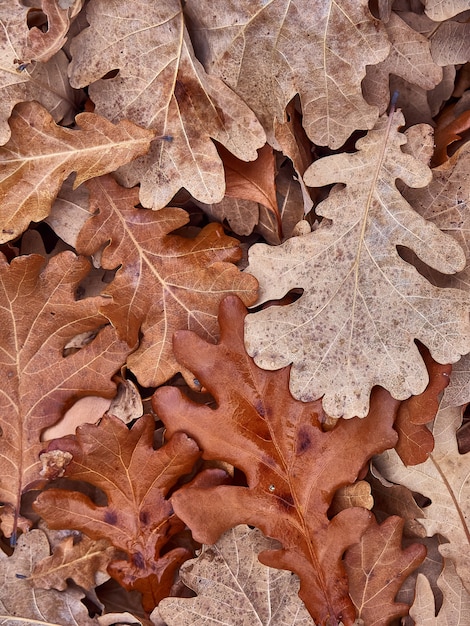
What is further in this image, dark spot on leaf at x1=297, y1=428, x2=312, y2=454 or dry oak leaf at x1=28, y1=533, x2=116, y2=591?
dry oak leaf at x1=28, y1=533, x2=116, y2=591

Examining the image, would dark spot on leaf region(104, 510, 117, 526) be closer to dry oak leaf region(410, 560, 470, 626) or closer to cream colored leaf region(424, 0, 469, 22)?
dry oak leaf region(410, 560, 470, 626)

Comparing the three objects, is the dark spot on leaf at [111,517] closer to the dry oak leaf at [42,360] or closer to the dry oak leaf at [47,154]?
the dry oak leaf at [42,360]

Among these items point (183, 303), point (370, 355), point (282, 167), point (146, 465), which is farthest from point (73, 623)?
point (282, 167)

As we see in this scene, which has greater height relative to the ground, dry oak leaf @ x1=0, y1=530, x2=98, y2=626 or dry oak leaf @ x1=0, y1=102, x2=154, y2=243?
dry oak leaf @ x1=0, y1=102, x2=154, y2=243

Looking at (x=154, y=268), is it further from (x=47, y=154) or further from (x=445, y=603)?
(x=445, y=603)

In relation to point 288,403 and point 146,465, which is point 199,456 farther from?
point 288,403

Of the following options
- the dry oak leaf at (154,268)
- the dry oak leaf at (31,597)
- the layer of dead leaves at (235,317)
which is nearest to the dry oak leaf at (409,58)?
the layer of dead leaves at (235,317)

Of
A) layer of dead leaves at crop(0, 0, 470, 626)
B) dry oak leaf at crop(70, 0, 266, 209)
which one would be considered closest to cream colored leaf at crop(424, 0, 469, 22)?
layer of dead leaves at crop(0, 0, 470, 626)

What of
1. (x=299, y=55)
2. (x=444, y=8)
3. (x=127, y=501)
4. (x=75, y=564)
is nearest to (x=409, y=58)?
(x=444, y=8)
